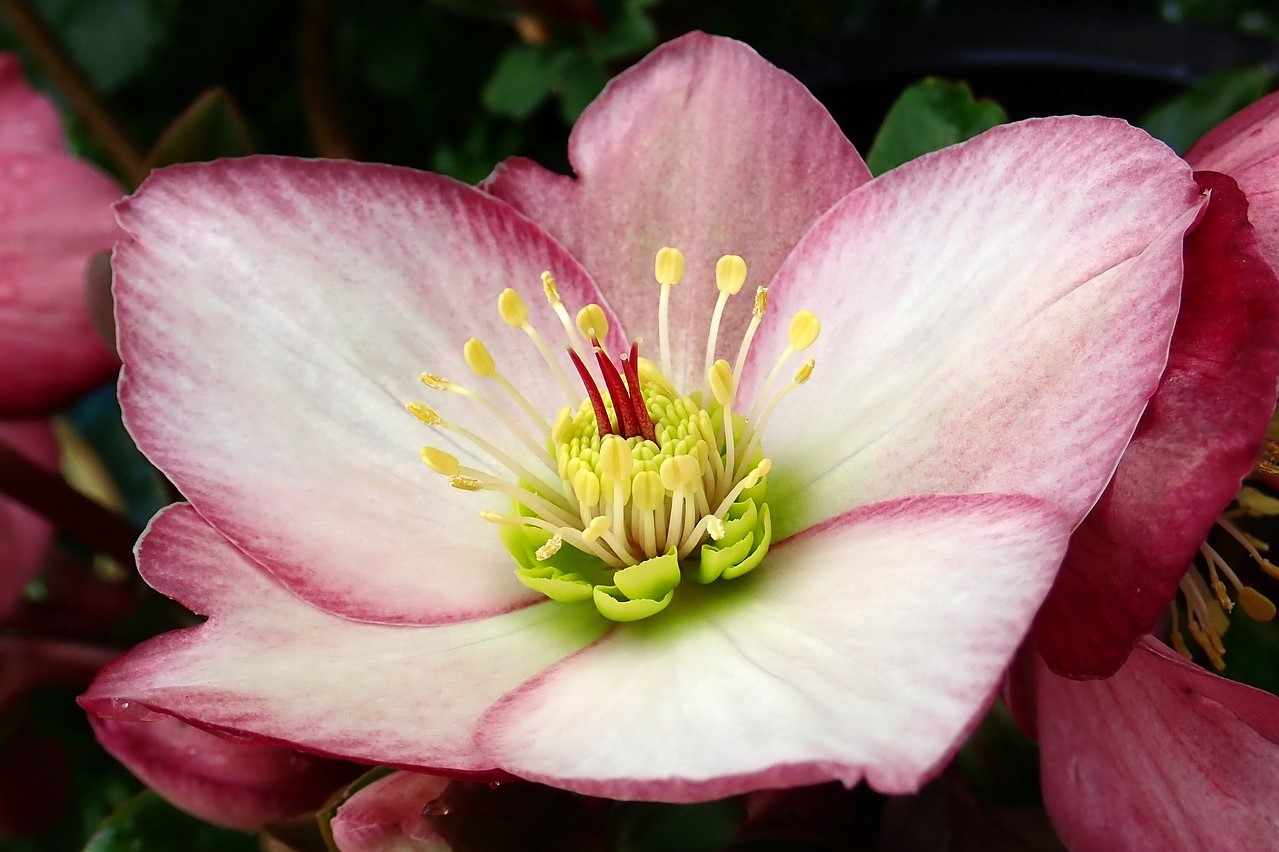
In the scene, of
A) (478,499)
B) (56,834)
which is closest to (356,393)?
(478,499)

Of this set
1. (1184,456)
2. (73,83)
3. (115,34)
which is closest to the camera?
(1184,456)

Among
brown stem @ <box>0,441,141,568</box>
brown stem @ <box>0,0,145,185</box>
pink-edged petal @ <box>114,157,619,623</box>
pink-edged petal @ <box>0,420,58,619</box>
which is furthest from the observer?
brown stem @ <box>0,0,145,185</box>

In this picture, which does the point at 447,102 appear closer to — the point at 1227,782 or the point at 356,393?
the point at 356,393

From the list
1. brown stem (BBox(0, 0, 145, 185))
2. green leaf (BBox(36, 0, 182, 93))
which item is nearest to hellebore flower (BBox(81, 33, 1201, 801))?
brown stem (BBox(0, 0, 145, 185))

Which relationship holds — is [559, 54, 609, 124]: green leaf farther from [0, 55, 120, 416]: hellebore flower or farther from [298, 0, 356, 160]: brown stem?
[0, 55, 120, 416]: hellebore flower

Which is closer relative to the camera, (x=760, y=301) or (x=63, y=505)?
(x=760, y=301)

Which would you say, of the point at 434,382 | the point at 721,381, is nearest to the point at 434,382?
the point at 434,382

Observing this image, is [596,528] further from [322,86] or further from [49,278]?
[322,86]
